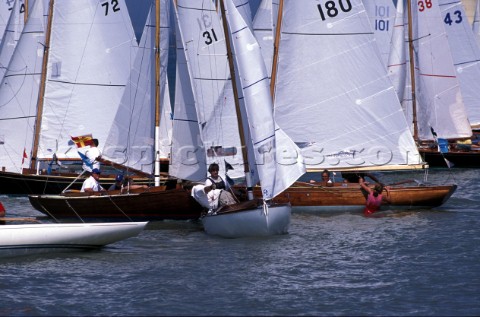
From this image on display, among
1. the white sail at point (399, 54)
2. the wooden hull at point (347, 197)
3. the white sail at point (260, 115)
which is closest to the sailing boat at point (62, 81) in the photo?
the wooden hull at point (347, 197)

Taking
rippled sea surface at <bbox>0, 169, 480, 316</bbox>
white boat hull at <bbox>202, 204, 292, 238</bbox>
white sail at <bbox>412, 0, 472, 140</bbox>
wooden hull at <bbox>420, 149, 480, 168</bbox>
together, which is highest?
white sail at <bbox>412, 0, 472, 140</bbox>

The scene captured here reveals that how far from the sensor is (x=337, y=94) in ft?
104

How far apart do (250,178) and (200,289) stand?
21.9 feet

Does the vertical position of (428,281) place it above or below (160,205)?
below

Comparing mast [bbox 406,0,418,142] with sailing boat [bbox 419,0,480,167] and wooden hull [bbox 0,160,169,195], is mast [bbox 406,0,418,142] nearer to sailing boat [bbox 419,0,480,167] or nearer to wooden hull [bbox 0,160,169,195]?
sailing boat [bbox 419,0,480,167]

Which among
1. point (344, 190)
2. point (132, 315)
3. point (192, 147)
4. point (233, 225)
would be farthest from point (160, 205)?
point (132, 315)

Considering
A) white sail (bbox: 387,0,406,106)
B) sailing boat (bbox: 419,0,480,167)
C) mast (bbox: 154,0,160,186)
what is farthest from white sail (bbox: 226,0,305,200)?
sailing boat (bbox: 419,0,480,167)

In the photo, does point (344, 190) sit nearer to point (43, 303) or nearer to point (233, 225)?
point (233, 225)

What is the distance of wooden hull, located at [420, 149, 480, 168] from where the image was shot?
48.1 meters

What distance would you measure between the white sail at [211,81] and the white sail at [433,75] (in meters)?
17.7

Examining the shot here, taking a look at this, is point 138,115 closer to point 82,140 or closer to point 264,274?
point 82,140

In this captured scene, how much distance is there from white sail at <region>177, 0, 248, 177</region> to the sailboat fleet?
33 millimetres

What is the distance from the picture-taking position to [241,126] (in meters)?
26.0

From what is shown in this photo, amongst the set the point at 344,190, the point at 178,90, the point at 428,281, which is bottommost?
the point at 428,281
